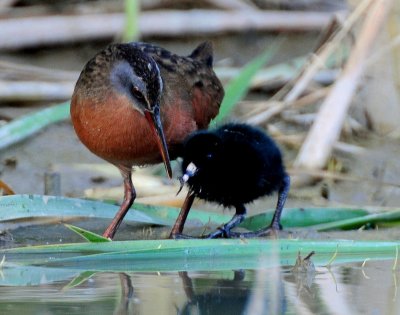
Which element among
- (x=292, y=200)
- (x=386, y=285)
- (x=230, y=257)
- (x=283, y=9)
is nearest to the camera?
(x=386, y=285)

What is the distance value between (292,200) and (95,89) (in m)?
1.67

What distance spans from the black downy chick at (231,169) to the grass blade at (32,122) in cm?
164

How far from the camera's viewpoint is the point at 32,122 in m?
6.80

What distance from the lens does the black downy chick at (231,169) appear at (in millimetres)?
5125

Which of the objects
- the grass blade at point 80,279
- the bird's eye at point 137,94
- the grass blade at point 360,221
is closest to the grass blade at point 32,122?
the bird's eye at point 137,94

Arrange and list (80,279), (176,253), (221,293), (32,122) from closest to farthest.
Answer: (221,293), (80,279), (176,253), (32,122)

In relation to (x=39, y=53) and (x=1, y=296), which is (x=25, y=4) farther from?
(x=1, y=296)

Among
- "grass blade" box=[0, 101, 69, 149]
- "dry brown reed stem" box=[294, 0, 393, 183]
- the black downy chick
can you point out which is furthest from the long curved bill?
"grass blade" box=[0, 101, 69, 149]

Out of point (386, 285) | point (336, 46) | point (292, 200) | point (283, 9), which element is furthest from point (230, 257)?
point (283, 9)

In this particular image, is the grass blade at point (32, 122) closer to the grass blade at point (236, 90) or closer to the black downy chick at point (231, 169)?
the grass blade at point (236, 90)

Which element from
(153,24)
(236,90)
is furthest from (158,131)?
(153,24)

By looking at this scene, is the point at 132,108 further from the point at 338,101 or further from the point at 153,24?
the point at 153,24

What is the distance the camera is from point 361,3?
6.79m

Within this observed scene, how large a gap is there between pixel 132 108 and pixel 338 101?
1950 millimetres
